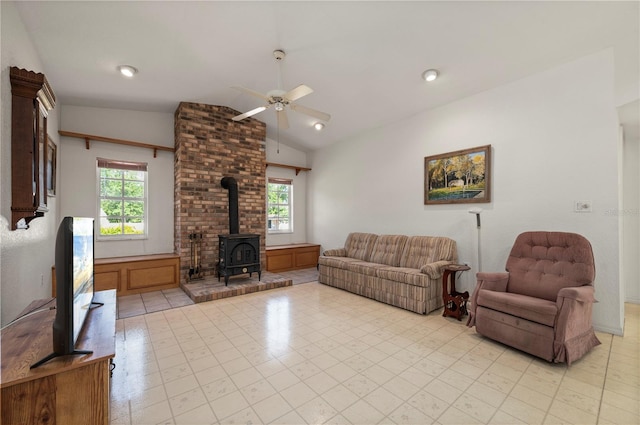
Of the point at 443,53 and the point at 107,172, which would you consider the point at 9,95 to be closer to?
the point at 107,172

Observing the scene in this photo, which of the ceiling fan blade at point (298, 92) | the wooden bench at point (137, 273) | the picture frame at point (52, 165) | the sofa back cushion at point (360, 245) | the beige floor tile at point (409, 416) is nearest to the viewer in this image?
the beige floor tile at point (409, 416)

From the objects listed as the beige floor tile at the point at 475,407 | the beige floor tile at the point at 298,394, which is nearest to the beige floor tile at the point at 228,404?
the beige floor tile at the point at 298,394

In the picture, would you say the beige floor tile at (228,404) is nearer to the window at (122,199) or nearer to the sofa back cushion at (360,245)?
the sofa back cushion at (360,245)

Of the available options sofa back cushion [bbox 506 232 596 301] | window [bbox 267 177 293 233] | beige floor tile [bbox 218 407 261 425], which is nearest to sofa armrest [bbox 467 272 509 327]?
sofa back cushion [bbox 506 232 596 301]

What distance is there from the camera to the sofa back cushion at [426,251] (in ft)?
13.1

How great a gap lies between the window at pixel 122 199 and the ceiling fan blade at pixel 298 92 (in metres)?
3.62

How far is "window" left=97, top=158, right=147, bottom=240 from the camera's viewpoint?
4.79 meters

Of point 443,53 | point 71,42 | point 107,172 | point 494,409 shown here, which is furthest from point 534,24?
point 107,172

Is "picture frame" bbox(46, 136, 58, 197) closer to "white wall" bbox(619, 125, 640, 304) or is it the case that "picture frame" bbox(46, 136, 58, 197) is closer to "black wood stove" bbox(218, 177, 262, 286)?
"black wood stove" bbox(218, 177, 262, 286)

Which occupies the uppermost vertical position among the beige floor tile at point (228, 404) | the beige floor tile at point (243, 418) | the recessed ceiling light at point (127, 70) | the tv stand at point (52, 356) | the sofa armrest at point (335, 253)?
the recessed ceiling light at point (127, 70)

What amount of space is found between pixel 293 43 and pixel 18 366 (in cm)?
350

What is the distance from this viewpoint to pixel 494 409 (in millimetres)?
1849

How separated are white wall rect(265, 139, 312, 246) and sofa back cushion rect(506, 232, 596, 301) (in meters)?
Result: 4.88

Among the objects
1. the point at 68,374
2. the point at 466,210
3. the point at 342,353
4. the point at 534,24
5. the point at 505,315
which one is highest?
the point at 534,24
